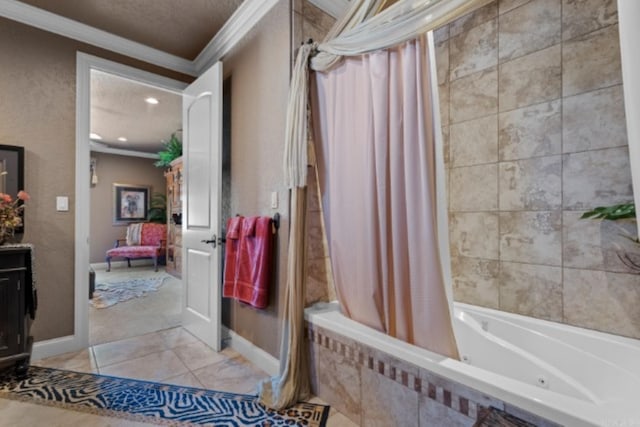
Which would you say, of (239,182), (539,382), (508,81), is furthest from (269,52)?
(539,382)

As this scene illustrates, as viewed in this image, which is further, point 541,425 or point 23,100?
point 23,100

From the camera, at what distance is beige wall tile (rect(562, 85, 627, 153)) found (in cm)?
148

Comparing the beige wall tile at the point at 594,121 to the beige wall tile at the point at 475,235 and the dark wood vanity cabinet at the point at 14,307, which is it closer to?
the beige wall tile at the point at 475,235

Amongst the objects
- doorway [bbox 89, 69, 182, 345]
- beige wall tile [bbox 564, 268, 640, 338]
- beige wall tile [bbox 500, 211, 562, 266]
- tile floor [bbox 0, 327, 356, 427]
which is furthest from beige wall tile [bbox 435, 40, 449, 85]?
doorway [bbox 89, 69, 182, 345]

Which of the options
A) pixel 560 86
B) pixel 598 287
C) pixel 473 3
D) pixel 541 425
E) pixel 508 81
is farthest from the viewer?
pixel 508 81

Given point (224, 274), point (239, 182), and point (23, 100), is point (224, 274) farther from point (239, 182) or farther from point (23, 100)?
point (23, 100)

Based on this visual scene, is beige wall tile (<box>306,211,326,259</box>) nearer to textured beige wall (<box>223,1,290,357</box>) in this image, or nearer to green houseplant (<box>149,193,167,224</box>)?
textured beige wall (<box>223,1,290,357</box>)

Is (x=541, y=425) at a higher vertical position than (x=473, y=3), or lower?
lower

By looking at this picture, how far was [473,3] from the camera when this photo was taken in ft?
3.77

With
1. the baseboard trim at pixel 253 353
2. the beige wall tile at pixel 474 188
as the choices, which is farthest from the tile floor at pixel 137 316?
the beige wall tile at pixel 474 188

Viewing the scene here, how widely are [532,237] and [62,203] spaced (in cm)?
330

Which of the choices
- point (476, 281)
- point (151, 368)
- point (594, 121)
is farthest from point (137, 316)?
point (594, 121)

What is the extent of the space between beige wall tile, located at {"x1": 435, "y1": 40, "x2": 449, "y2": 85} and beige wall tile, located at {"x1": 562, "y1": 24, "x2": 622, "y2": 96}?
0.68 metres

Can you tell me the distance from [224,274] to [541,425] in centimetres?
201
